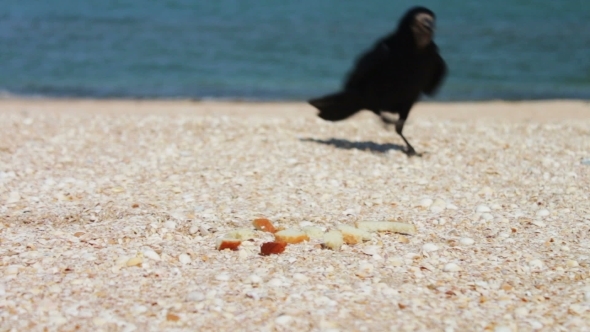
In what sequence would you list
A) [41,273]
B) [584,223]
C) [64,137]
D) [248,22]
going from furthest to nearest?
1. [248,22]
2. [64,137]
3. [584,223]
4. [41,273]

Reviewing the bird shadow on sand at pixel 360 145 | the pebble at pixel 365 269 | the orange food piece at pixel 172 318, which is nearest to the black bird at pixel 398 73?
the bird shadow on sand at pixel 360 145

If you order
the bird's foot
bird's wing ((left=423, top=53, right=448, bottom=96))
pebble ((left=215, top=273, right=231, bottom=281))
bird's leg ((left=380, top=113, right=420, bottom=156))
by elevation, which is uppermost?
bird's wing ((left=423, top=53, right=448, bottom=96))

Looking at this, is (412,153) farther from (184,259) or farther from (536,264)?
(184,259)

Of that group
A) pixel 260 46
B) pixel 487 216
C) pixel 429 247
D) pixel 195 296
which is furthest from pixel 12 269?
pixel 260 46

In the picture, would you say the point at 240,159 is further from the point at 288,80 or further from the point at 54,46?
the point at 54,46

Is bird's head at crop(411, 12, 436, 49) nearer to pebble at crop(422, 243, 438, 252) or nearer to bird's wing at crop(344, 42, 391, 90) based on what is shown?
bird's wing at crop(344, 42, 391, 90)

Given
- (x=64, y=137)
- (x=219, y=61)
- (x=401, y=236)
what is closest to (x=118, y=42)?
(x=219, y=61)

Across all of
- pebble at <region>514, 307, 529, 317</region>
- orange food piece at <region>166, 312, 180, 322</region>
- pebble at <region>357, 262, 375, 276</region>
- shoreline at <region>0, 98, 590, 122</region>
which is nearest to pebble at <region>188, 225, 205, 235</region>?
pebble at <region>357, 262, 375, 276</region>
